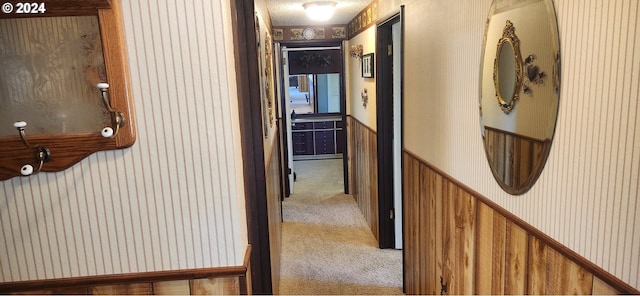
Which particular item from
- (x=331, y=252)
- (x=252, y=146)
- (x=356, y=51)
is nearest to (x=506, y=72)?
(x=252, y=146)

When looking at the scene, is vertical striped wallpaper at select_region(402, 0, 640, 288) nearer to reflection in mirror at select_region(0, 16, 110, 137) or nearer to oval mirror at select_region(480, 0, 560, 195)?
oval mirror at select_region(480, 0, 560, 195)

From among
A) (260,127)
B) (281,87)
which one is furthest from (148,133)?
(281,87)

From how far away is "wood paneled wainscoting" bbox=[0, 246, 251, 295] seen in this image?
1.25 metres

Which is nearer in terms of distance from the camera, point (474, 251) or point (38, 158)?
point (38, 158)

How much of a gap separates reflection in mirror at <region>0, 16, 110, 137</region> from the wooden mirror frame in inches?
0.8

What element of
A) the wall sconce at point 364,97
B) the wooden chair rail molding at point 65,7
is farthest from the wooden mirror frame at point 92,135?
the wall sconce at point 364,97

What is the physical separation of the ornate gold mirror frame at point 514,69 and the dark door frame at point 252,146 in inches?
38.3

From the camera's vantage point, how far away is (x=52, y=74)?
114 cm

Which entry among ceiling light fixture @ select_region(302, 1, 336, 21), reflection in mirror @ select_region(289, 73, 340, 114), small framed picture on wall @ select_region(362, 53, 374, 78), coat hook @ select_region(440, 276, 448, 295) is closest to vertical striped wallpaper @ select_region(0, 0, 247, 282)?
coat hook @ select_region(440, 276, 448, 295)

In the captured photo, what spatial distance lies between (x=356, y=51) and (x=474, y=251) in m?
A: 2.95

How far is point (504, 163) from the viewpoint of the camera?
146cm

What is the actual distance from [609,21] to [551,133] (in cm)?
34

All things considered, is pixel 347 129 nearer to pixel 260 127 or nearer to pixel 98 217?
pixel 260 127

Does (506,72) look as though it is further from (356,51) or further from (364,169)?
(356,51)
